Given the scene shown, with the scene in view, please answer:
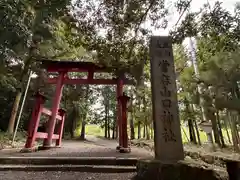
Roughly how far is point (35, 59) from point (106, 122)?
54.0ft

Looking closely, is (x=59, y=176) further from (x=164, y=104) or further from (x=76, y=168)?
(x=164, y=104)

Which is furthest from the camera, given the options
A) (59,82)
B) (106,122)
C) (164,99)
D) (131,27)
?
(106,122)

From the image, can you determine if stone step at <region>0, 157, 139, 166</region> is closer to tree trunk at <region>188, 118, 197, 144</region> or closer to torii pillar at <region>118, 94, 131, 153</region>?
torii pillar at <region>118, 94, 131, 153</region>

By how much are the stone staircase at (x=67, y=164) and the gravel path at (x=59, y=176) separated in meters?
0.22

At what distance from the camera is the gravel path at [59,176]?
11.5ft

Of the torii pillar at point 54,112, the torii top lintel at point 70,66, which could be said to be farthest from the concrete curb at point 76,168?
the torii top lintel at point 70,66

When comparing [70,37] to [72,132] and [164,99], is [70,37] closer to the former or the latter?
[164,99]

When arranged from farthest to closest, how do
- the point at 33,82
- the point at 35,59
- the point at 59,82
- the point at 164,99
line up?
the point at 33,82
the point at 35,59
the point at 59,82
the point at 164,99

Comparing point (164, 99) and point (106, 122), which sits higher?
point (106, 122)

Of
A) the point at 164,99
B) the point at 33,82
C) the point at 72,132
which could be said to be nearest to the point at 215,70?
the point at 164,99

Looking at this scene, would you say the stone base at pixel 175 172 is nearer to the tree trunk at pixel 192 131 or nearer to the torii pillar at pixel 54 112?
the torii pillar at pixel 54 112

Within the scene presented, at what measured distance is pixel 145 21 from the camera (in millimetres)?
5953

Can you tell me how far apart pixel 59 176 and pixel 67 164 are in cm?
78

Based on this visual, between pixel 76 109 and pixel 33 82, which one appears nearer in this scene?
pixel 33 82
